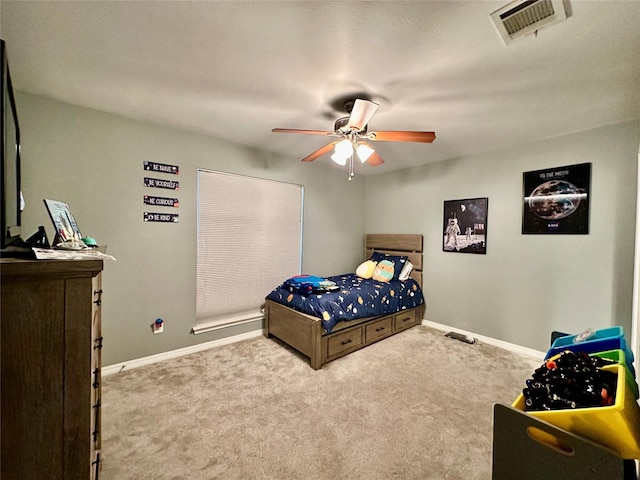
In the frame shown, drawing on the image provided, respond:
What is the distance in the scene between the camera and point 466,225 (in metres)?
3.38

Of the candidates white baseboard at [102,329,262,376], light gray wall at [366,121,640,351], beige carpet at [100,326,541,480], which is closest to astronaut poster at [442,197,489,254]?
light gray wall at [366,121,640,351]

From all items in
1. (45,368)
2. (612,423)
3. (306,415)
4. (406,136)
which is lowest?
(306,415)

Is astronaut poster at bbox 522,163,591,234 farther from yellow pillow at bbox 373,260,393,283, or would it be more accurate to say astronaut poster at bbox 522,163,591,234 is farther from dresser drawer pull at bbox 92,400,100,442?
dresser drawer pull at bbox 92,400,100,442

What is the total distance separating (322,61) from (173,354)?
2986mm

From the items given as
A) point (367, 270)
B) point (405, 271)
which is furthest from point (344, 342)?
point (405, 271)

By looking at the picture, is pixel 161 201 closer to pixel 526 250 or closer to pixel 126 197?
pixel 126 197

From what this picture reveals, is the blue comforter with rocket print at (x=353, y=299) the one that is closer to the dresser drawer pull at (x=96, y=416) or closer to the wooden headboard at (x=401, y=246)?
the wooden headboard at (x=401, y=246)

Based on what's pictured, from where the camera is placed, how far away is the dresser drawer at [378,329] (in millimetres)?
2990

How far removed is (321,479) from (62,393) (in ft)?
4.16

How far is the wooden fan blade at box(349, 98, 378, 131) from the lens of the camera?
1.72m

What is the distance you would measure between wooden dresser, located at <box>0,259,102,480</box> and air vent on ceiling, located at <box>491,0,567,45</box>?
2.04 m

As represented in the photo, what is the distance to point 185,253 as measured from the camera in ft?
9.15

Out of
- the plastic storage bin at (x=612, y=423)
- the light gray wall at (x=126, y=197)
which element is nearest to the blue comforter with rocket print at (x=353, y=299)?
the light gray wall at (x=126, y=197)

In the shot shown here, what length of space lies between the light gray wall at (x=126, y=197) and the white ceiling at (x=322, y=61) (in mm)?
229
